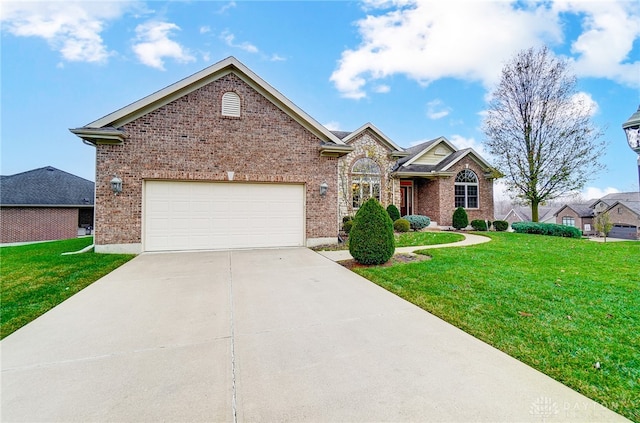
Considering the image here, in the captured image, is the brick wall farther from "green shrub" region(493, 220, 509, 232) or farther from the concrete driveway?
"green shrub" region(493, 220, 509, 232)

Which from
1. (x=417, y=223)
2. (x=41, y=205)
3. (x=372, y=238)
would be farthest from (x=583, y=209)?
(x=41, y=205)

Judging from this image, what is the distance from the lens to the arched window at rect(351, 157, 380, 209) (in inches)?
640

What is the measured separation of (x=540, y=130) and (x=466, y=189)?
608 centimetres

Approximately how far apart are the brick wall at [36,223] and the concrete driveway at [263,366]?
74.7 feet

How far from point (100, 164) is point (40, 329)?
20.9 ft

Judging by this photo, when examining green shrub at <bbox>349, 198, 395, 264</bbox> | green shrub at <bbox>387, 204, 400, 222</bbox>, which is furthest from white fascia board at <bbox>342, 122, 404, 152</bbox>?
green shrub at <bbox>349, 198, 395, 264</bbox>

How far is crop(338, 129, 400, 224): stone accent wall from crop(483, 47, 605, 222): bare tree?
7101mm

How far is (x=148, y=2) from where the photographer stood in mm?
8539

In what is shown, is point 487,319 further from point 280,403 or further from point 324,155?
point 324,155

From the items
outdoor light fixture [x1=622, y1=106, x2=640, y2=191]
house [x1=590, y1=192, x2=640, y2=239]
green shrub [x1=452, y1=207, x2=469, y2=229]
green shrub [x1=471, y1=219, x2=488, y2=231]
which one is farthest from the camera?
house [x1=590, y1=192, x2=640, y2=239]

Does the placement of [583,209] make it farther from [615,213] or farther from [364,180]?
→ [364,180]

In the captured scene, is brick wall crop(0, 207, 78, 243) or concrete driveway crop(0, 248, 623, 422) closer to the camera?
concrete driveway crop(0, 248, 623, 422)

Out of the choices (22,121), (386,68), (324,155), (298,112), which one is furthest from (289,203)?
(22,121)

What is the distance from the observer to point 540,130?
676 inches
